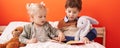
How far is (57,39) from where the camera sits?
6.45 ft

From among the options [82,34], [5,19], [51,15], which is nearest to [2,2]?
[5,19]

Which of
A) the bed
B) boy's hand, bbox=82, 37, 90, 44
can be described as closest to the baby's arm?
the bed

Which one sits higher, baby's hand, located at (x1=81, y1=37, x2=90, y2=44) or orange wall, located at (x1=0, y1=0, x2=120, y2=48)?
orange wall, located at (x1=0, y1=0, x2=120, y2=48)

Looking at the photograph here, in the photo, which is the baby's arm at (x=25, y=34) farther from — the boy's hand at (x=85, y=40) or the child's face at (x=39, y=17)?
the boy's hand at (x=85, y=40)

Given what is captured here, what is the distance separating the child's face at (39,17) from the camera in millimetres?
1888

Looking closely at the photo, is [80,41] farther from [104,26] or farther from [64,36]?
[104,26]

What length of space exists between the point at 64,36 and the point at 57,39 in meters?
0.10

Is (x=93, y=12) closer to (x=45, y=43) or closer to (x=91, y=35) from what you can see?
(x=91, y=35)

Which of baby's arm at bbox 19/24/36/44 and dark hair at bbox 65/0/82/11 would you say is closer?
baby's arm at bbox 19/24/36/44

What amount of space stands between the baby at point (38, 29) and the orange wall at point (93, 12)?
1.60ft

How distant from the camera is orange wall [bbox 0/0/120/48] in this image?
2.40m

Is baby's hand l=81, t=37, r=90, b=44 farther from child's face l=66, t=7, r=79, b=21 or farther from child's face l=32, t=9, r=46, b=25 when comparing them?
child's face l=32, t=9, r=46, b=25

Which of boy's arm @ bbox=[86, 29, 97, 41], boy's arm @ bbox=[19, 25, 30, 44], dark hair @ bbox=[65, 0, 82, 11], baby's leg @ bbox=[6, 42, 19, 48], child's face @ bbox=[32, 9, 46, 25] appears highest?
dark hair @ bbox=[65, 0, 82, 11]

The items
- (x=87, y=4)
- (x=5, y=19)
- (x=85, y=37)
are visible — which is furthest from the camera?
(x=5, y=19)
